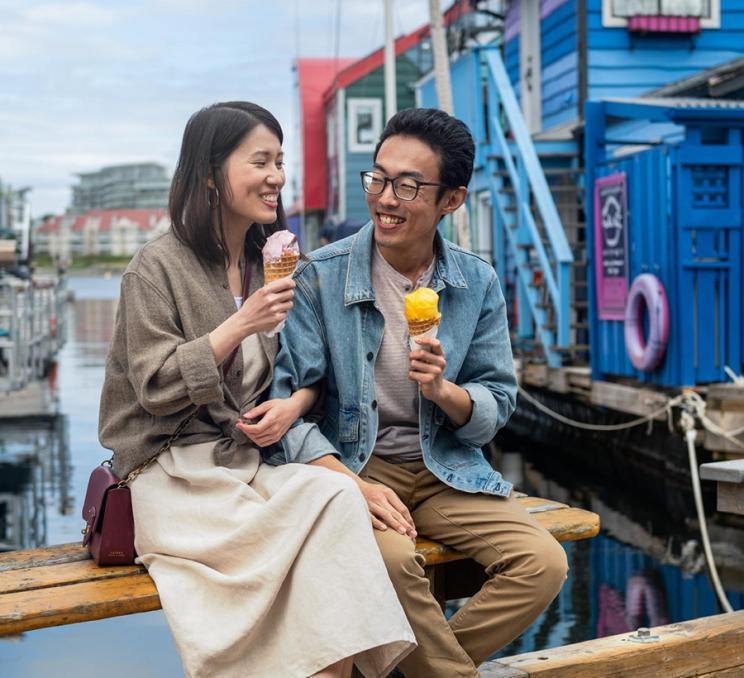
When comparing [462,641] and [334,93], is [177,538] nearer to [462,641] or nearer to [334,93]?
[462,641]

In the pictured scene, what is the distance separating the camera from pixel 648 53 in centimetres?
1545

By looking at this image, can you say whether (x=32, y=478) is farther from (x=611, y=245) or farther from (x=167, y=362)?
(x=167, y=362)

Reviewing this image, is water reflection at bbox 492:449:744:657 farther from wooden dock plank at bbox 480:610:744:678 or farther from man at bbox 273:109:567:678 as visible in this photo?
man at bbox 273:109:567:678

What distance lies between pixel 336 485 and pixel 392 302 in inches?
29.7

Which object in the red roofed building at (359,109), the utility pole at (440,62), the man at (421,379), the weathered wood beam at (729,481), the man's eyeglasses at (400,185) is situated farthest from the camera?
the red roofed building at (359,109)

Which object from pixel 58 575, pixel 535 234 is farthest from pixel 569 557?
pixel 535 234

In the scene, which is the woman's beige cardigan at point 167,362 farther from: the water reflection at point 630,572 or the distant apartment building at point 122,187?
the distant apartment building at point 122,187

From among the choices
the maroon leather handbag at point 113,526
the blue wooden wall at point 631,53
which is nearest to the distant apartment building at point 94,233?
the blue wooden wall at point 631,53

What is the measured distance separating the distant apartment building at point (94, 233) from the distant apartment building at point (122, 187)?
140 cm

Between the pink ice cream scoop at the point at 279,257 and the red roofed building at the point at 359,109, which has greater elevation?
the red roofed building at the point at 359,109

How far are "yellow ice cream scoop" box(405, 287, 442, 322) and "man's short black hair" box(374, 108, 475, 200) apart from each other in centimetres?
38

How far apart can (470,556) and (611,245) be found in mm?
8129

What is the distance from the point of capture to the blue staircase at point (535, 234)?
1235 centimetres

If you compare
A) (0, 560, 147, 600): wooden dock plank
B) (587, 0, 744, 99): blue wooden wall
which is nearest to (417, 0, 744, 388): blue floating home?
(587, 0, 744, 99): blue wooden wall
